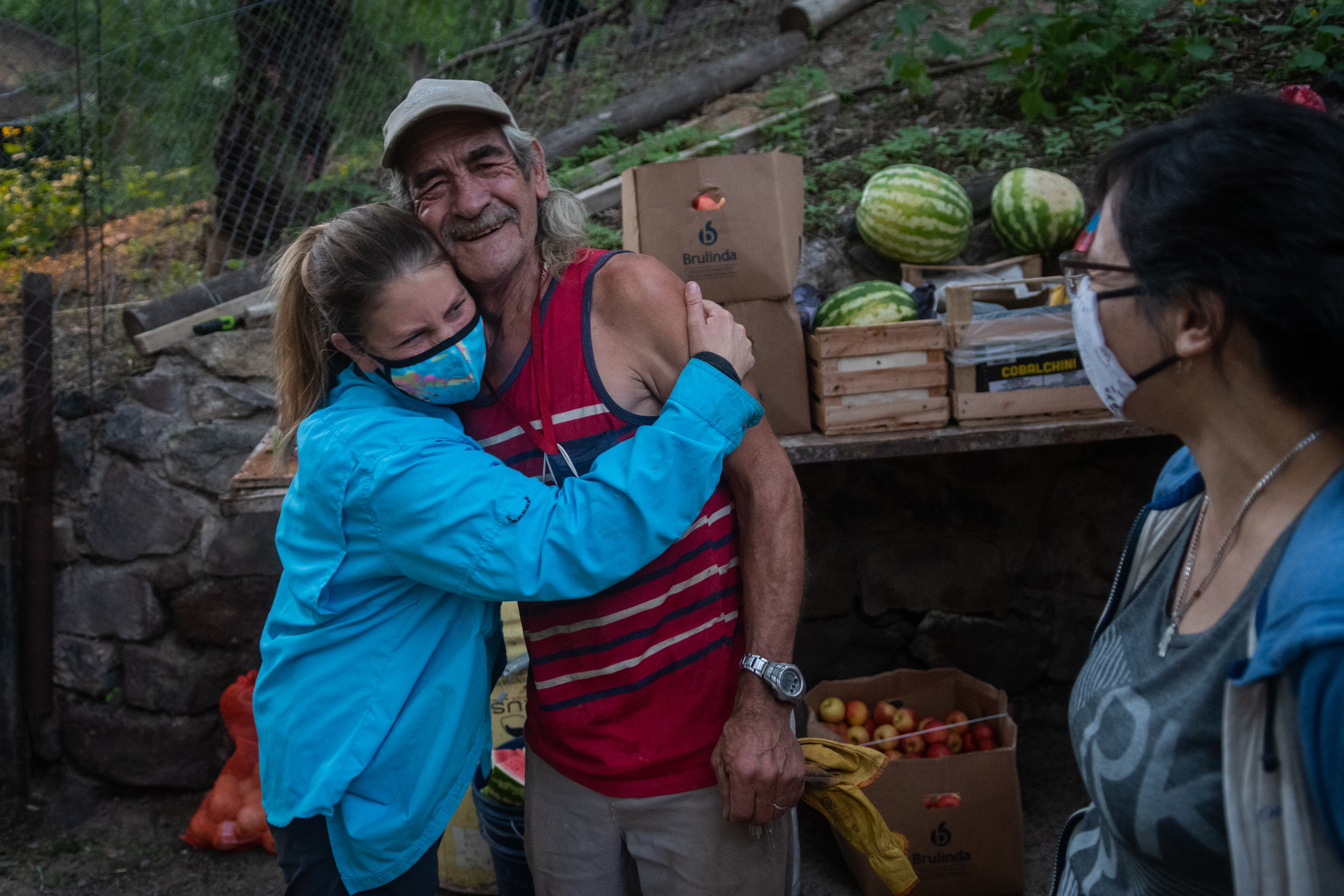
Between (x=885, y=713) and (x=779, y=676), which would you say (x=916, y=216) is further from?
(x=779, y=676)

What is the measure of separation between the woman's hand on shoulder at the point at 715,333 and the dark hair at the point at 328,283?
0.55 meters

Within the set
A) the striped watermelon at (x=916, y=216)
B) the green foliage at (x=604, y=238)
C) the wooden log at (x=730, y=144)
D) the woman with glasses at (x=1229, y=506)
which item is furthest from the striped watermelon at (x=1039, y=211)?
the woman with glasses at (x=1229, y=506)

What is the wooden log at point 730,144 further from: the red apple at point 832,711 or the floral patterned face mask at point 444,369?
the floral patterned face mask at point 444,369

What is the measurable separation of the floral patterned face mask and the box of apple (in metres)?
2.19

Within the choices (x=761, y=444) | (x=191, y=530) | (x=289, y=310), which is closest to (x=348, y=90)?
(x=191, y=530)

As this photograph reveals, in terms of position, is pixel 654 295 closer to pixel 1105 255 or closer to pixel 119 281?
pixel 1105 255

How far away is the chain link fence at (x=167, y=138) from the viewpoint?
4707mm

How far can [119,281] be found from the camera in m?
4.93

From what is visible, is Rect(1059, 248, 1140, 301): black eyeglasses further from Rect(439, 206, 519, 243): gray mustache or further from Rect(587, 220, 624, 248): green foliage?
Rect(587, 220, 624, 248): green foliage

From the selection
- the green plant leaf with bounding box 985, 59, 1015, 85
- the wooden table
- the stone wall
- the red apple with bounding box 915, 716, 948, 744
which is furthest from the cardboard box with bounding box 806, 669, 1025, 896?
the green plant leaf with bounding box 985, 59, 1015, 85

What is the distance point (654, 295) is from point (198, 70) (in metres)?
4.61

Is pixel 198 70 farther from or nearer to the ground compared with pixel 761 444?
farther from the ground

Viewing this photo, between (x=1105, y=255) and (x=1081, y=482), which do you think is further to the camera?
(x=1081, y=482)

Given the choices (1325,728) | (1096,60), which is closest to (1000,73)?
(1096,60)
